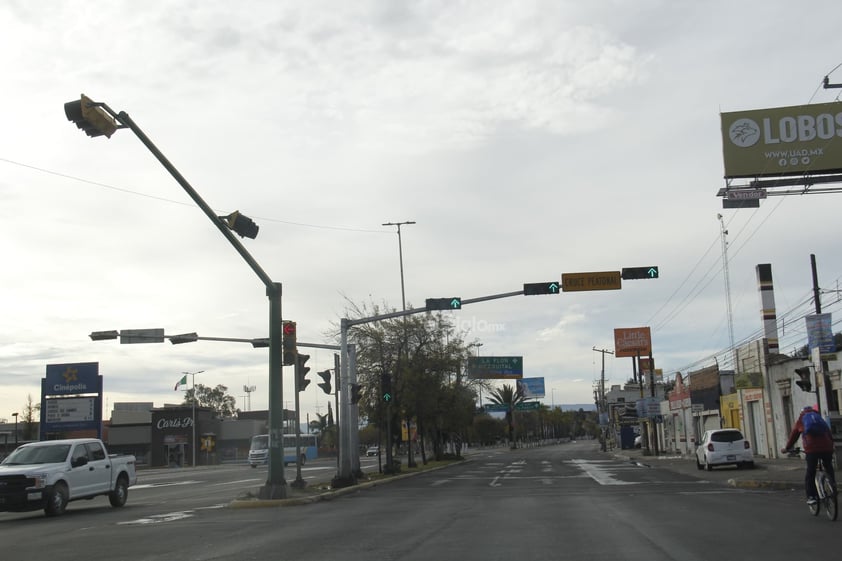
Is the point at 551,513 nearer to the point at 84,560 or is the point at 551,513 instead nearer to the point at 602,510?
the point at 602,510

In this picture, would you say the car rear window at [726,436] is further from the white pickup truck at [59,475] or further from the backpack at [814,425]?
the white pickup truck at [59,475]

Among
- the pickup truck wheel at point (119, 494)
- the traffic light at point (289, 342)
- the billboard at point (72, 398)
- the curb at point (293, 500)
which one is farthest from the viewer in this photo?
the billboard at point (72, 398)

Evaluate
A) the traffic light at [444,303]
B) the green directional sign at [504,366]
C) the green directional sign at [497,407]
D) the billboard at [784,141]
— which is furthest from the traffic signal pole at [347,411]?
the green directional sign at [497,407]

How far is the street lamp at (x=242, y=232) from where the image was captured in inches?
647

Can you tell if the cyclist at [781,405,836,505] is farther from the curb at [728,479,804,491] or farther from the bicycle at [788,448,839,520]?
the curb at [728,479,804,491]

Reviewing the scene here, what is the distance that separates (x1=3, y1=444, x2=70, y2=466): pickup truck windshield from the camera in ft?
69.9

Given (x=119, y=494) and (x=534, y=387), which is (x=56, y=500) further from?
(x=534, y=387)

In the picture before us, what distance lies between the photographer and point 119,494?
924 inches

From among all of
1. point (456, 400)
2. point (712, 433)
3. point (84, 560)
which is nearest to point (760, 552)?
point (84, 560)

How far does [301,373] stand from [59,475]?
7214 millimetres

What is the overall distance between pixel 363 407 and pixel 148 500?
1715 centimetres

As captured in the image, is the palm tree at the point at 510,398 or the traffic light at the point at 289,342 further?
the palm tree at the point at 510,398

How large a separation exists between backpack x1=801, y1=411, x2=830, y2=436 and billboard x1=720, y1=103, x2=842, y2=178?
26.1 meters

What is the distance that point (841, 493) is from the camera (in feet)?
60.1
